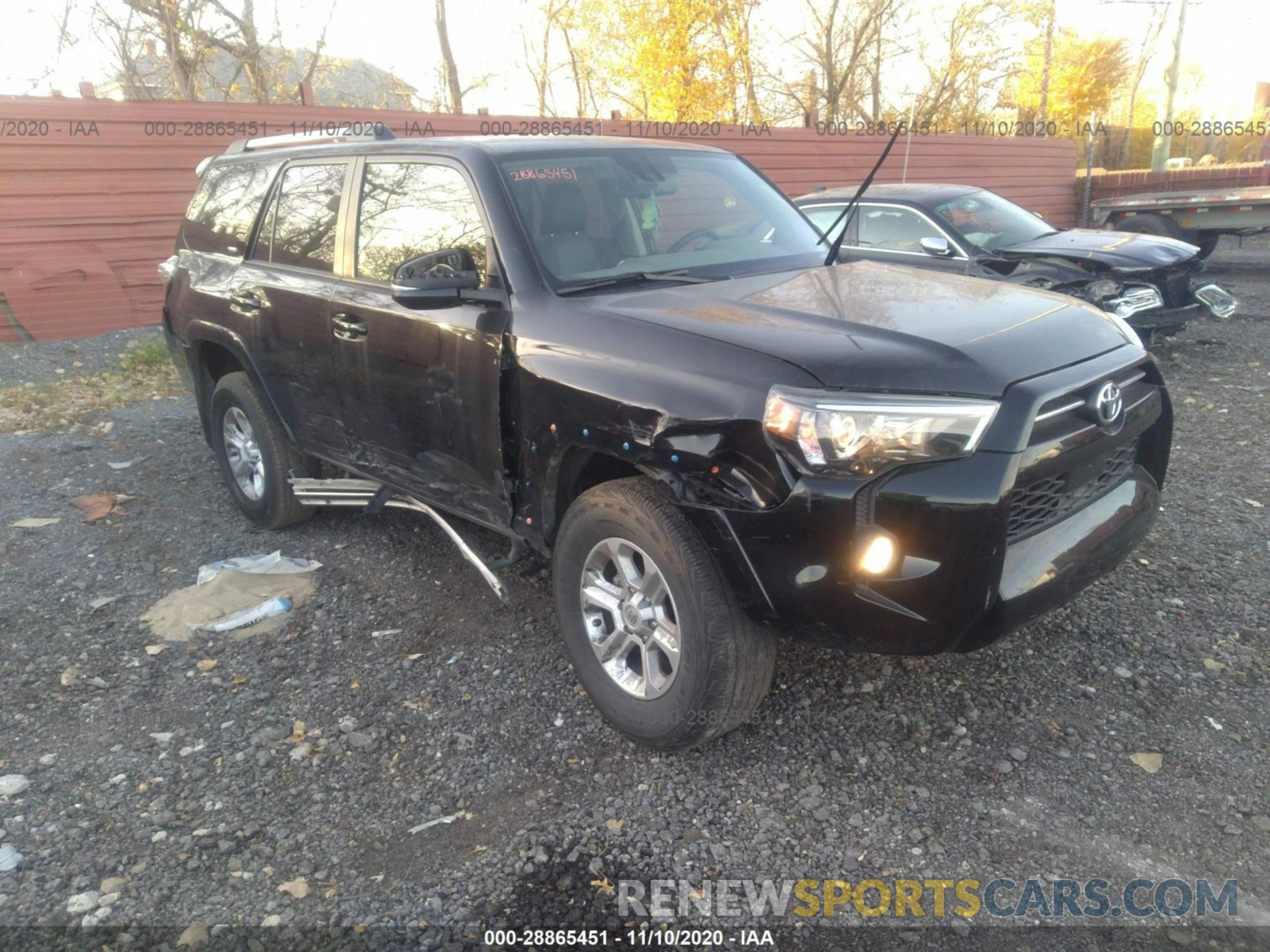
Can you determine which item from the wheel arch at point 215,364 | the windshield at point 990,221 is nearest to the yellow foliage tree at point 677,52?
the windshield at point 990,221

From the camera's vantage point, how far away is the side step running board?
398cm

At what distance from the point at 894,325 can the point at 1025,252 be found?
19.1 ft

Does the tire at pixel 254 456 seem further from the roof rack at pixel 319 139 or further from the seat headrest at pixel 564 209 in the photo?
the seat headrest at pixel 564 209

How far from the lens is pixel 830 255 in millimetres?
3912

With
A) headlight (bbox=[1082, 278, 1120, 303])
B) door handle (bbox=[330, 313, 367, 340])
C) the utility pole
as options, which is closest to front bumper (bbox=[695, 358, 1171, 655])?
door handle (bbox=[330, 313, 367, 340])

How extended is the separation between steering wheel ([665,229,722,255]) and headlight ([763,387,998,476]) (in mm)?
1402

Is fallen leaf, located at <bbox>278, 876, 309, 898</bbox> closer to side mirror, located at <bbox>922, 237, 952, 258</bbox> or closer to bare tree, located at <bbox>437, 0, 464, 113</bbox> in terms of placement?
side mirror, located at <bbox>922, 237, 952, 258</bbox>

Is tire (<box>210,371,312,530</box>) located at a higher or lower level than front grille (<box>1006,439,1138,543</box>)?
lower

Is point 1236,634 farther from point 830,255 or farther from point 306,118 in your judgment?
point 306,118

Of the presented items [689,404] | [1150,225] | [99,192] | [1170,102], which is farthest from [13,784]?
[1170,102]

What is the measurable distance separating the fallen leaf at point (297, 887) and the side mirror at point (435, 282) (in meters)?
1.83

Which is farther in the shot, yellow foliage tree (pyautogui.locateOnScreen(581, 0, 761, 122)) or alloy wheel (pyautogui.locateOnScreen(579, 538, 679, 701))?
yellow foliage tree (pyautogui.locateOnScreen(581, 0, 761, 122))

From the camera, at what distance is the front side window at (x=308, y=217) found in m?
4.16

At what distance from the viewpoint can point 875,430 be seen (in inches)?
96.6
